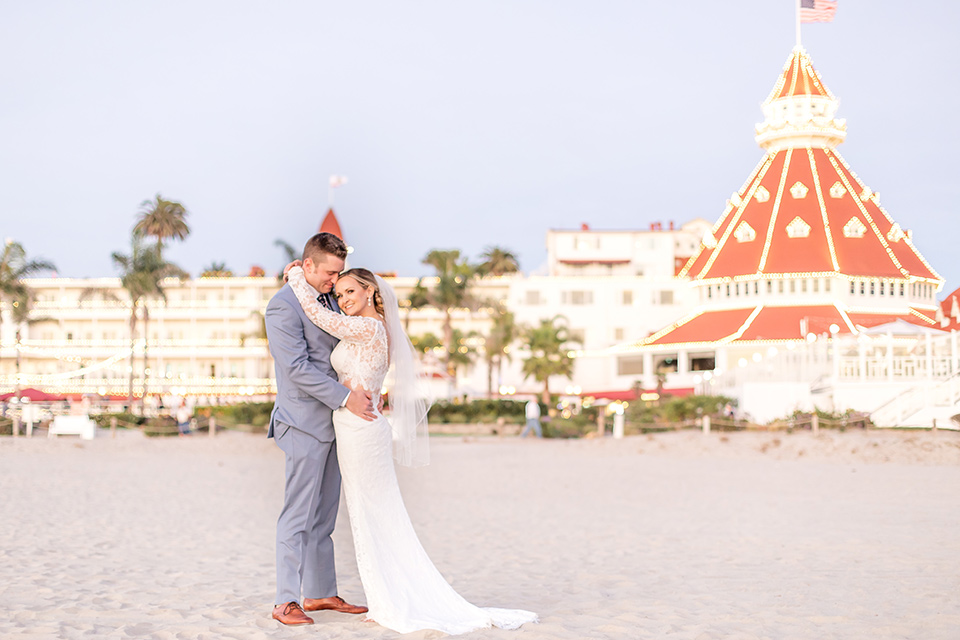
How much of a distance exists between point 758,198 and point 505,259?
123 feet

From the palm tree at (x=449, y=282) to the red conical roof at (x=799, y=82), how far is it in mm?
21670

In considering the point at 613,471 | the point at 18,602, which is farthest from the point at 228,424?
the point at 18,602

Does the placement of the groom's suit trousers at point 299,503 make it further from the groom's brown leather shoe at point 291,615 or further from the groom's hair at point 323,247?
the groom's hair at point 323,247

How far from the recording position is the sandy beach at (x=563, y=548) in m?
5.80

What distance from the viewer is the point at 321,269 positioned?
557 cm

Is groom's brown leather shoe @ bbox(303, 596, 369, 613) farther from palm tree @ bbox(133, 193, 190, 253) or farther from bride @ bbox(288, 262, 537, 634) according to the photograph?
palm tree @ bbox(133, 193, 190, 253)

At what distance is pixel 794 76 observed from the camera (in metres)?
59.8

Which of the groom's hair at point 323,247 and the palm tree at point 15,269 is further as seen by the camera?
the palm tree at point 15,269

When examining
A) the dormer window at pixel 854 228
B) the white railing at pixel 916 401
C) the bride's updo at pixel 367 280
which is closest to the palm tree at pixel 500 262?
the dormer window at pixel 854 228

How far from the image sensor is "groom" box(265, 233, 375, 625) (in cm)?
536

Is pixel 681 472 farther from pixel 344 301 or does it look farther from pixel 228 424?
pixel 228 424

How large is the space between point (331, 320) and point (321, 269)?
0.33 metres

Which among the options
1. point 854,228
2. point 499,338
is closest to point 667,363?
point 499,338

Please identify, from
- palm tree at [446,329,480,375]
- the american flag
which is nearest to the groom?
the american flag
